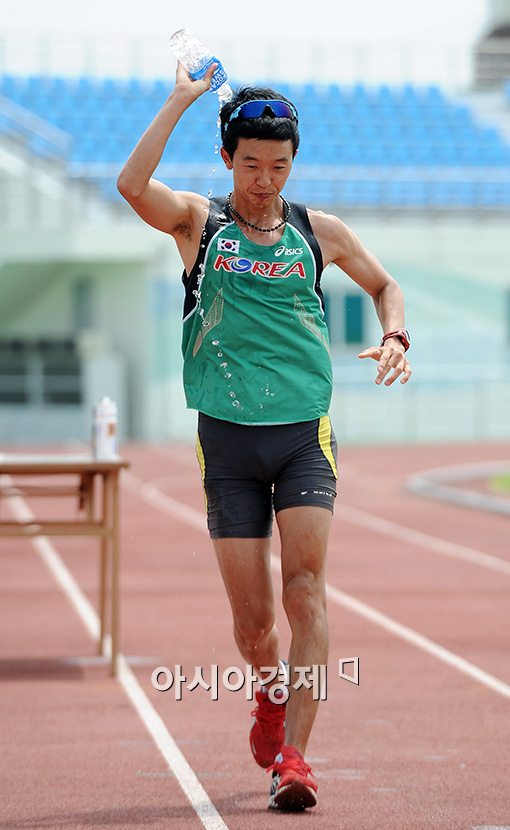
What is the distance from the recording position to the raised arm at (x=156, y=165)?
4.95 metres

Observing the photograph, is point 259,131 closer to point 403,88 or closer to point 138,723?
point 138,723

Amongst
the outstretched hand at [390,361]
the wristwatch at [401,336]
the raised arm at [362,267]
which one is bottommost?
the outstretched hand at [390,361]

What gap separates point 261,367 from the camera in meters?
5.12

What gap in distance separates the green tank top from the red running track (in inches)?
51.6

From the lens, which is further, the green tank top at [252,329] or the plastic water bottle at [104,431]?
the plastic water bottle at [104,431]

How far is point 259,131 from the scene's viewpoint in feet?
16.4

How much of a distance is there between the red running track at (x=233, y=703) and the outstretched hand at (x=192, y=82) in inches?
89.9

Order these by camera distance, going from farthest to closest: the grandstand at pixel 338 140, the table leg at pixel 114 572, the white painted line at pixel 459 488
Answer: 1. the grandstand at pixel 338 140
2. the white painted line at pixel 459 488
3. the table leg at pixel 114 572

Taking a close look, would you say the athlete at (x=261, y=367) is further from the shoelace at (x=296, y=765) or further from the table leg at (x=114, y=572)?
the table leg at (x=114, y=572)

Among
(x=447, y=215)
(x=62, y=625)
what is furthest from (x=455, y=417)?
(x=62, y=625)

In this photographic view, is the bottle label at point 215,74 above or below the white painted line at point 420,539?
above

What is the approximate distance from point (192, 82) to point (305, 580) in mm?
1643

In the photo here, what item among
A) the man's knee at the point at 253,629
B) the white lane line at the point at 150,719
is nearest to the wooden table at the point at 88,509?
the white lane line at the point at 150,719

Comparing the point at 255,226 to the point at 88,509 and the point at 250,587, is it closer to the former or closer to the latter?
the point at 250,587
